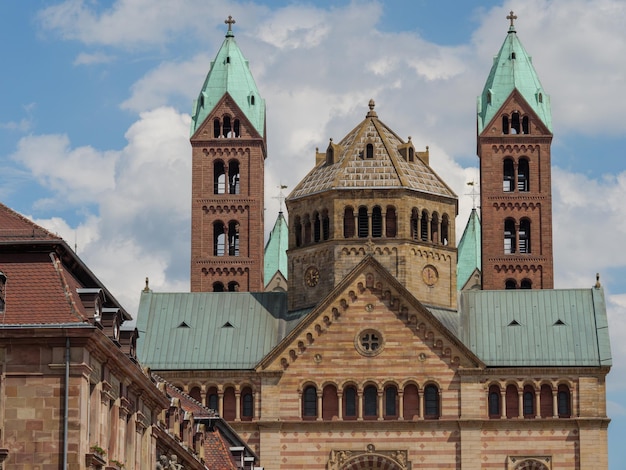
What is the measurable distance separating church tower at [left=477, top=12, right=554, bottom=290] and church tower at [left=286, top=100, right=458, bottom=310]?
12266 mm

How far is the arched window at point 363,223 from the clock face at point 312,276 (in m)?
3.31

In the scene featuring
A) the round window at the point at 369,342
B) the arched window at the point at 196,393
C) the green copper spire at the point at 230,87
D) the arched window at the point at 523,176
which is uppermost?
the green copper spire at the point at 230,87

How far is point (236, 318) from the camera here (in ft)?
372

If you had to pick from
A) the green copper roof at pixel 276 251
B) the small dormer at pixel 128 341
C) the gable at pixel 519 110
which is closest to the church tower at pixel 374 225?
the gable at pixel 519 110

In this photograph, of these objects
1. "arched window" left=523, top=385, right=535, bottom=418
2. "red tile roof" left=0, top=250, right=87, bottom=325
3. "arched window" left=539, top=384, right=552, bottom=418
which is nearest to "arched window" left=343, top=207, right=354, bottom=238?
"arched window" left=523, top=385, right=535, bottom=418

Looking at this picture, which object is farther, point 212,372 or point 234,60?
point 234,60

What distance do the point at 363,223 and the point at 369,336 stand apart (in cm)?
763

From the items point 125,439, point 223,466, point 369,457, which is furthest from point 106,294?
point 369,457

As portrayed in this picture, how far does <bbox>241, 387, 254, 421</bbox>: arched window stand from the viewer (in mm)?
108062

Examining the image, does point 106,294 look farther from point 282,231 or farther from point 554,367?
point 282,231

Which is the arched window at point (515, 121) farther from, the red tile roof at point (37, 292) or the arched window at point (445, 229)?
the red tile roof at point (37, 292)

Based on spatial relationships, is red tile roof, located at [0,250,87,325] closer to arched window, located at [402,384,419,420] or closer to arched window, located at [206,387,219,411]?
arched window, located at [402,384,419,420]

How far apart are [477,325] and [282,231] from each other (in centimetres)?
3929

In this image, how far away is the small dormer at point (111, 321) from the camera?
5325 centimetres
